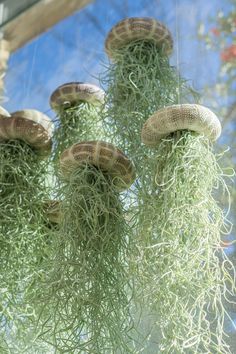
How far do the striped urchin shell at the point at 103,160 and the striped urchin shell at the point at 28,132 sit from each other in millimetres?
146

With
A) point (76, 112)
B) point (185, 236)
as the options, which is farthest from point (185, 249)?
point (76, 112)

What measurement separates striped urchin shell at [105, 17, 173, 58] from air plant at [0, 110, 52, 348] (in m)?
0.21

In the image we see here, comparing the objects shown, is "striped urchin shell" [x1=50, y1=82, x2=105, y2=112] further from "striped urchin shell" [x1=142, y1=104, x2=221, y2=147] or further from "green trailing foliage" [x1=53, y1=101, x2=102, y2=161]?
"striped urchin shell" [x1=142, y1=104, x2=221, y2=147]

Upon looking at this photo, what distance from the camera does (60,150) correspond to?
3.54ft

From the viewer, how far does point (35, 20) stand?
1467mm

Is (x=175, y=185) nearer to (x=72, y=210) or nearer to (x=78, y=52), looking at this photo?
(x=72, y=210)

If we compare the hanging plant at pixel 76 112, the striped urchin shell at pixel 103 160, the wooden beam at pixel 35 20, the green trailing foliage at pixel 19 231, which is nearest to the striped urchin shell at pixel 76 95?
the hanging plant at pixel 76 112

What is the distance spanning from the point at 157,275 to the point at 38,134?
38cm

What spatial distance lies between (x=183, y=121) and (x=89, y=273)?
246 millimetres

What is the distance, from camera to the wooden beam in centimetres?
142

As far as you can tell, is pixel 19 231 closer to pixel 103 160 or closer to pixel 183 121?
pixel 103 160

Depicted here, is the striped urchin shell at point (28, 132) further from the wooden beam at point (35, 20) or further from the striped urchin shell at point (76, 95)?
the wooden beam at point (35, 20)

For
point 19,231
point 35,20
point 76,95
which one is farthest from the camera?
point 35,20

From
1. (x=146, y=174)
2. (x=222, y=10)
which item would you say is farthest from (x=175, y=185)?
(x=222, y=10)
